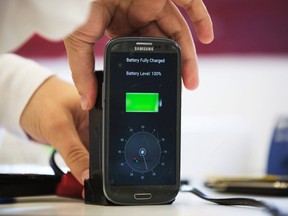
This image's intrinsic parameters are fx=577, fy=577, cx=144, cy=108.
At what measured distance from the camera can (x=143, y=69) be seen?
695mm

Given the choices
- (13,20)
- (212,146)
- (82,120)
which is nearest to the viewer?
(13,20)

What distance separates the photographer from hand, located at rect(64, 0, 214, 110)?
699 mm

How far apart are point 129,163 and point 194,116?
2015 mm

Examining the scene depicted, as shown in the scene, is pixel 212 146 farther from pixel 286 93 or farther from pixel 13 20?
pixel 13 20

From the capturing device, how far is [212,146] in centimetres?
235

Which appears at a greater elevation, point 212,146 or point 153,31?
point 153,31

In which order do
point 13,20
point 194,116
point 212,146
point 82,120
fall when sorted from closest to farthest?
1. point 13,20
2. point 82,120
3. point 212,146
4. point 194,116

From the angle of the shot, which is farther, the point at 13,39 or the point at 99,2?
the point at 99,2

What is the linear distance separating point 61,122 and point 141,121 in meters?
0.21

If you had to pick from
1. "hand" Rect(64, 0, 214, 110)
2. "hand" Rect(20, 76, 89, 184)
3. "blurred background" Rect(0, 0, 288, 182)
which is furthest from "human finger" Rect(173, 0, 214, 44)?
"blurred background" Rect(0, 0, 288, 182)

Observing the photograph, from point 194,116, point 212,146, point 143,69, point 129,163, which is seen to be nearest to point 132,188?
point 129,163

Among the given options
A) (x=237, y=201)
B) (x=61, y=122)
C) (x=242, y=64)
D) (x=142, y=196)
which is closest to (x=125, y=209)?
(x=142, y=196)

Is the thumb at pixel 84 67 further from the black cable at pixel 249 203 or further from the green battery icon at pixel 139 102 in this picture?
the black cable at pixel 249 203

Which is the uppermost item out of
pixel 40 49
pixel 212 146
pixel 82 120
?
pixel 40 49
